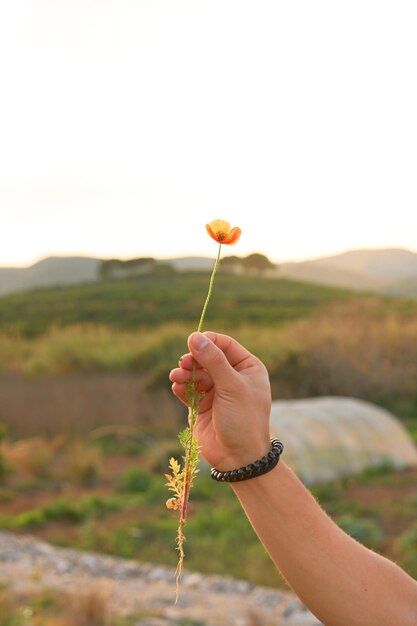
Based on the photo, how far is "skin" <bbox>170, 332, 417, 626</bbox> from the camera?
116 centimetres

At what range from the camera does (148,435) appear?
452 inches

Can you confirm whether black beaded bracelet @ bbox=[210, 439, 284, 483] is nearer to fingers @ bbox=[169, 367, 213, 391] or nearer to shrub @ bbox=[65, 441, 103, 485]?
fingers @ bbox=[169, 367, 213, 391]

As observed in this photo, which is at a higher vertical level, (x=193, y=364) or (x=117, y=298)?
(x=193, y=364)

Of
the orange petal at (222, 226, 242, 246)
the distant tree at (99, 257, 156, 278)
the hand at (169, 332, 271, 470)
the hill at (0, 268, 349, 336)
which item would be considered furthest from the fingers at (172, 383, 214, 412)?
the distant tree at (99, 257, 156, 278)

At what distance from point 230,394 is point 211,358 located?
0.07m

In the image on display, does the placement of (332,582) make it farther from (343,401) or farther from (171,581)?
(343,401)

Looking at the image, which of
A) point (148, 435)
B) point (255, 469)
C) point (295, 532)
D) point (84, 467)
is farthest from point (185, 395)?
point (148, 435)

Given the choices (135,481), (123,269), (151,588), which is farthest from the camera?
(123,269)

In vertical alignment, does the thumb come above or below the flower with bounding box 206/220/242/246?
below

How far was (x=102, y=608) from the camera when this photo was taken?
456cm

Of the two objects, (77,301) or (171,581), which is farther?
(77,301)

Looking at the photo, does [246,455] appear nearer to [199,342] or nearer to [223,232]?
[199,342]

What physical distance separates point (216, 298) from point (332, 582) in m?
36.5

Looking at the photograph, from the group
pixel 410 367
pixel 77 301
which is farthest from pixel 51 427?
pixel 77 301
